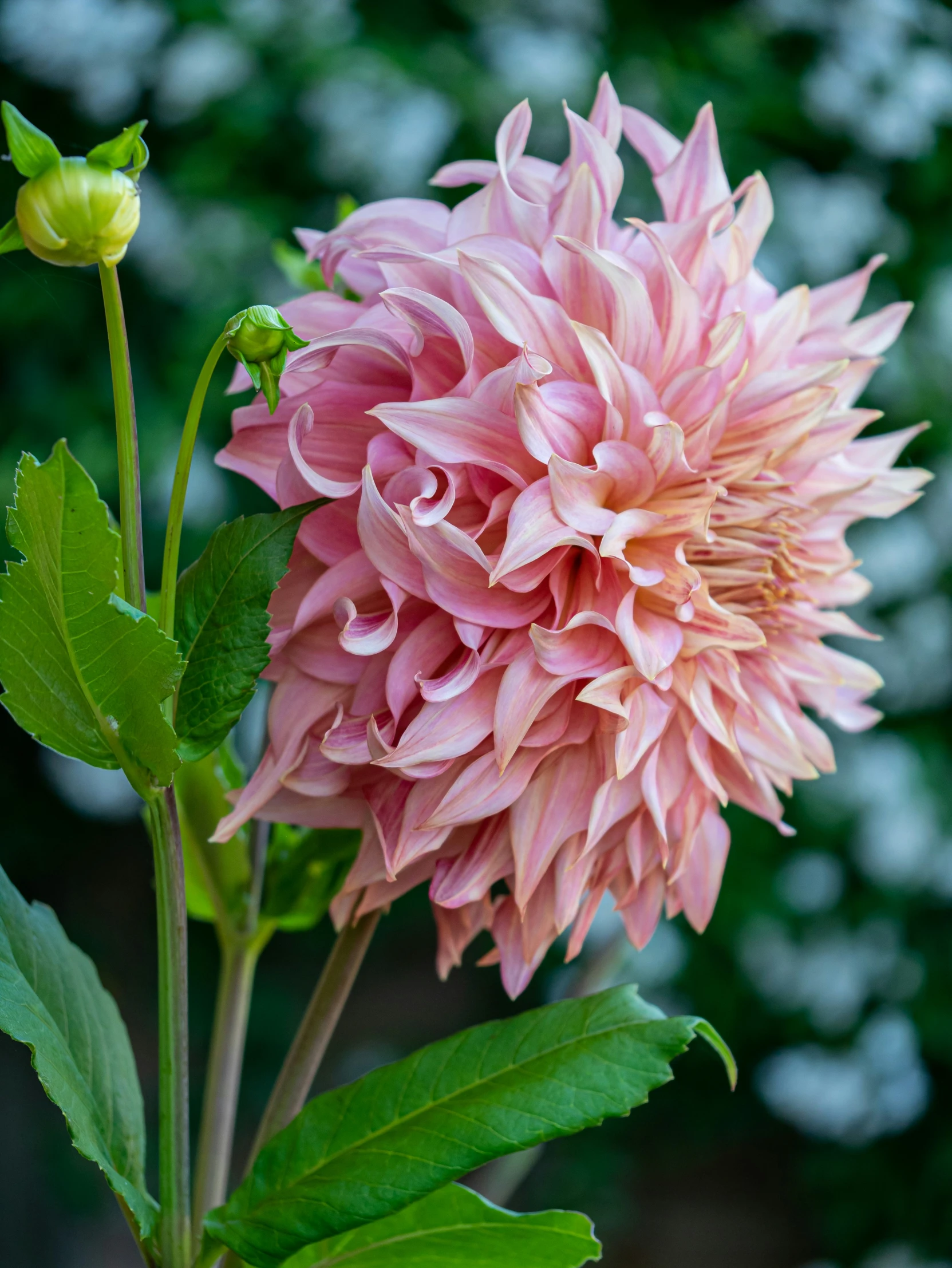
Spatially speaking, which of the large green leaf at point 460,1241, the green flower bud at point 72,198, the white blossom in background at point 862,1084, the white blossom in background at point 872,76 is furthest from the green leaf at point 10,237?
the white blossom in background at point 862,1084

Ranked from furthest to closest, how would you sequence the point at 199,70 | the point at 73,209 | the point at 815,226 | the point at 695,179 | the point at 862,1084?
the point at 862,1084 < the point at 815,226 < the point at 199,70 < the point at 695,179 < the point at 73,209

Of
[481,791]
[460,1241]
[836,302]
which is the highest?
[836,302]

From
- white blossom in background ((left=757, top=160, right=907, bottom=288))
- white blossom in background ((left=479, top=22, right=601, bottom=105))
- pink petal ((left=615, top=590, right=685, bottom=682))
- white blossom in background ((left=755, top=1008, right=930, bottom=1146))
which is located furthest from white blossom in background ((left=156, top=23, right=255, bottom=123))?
white blossom in background ((left=755, top=1008, right=930, bottom=1146))

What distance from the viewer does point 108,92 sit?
3.00ft

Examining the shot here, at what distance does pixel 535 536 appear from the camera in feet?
0.75

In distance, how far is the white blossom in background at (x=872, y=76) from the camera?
3.35 ft

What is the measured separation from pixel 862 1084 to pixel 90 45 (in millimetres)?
1166

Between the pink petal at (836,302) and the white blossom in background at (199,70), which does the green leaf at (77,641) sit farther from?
the white blossom in background at (199,70)

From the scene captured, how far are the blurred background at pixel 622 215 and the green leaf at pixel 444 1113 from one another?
621 millimetres

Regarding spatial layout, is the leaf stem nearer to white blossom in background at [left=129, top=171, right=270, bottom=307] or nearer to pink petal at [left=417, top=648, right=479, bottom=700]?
pink petal at [left=417, top=648, right=479, bottom=700]

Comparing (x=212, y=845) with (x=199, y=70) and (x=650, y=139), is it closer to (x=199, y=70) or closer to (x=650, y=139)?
(x=650, y=139)

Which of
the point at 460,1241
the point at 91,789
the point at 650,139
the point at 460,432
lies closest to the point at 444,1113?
the point at 460,1241

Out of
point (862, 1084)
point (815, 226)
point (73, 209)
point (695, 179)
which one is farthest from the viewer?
point (862, 1084)

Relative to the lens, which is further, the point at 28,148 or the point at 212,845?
the point at 212,845
